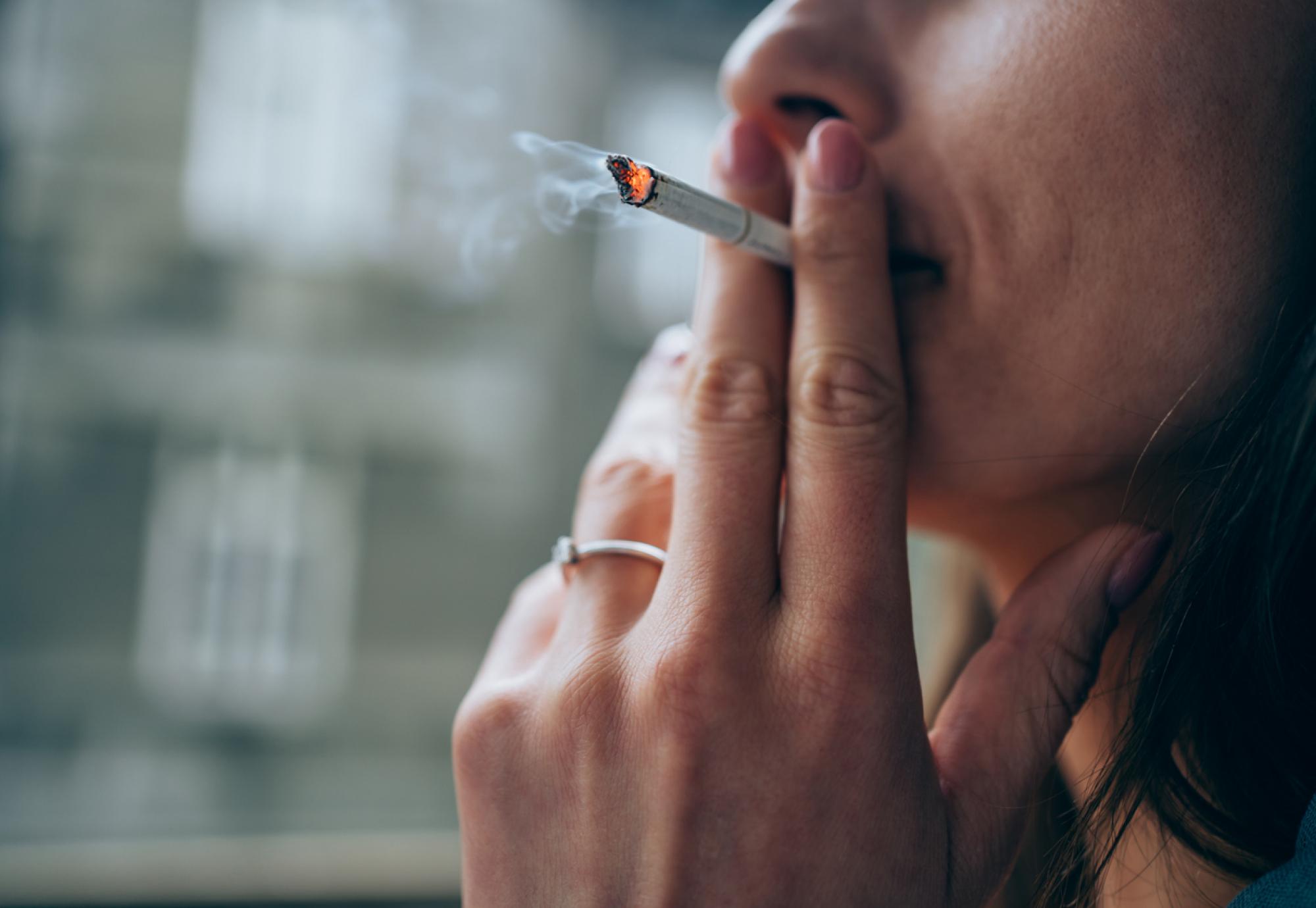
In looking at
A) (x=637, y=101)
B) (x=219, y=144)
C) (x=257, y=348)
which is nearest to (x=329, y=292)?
(x=257, y=348)

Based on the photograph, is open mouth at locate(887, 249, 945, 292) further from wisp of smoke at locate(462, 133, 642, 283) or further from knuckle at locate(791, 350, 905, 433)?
wisp of smoke at locate(462, 133, 642, 283)

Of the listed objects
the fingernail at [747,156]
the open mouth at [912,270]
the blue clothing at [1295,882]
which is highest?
the fingernail at [747,156]

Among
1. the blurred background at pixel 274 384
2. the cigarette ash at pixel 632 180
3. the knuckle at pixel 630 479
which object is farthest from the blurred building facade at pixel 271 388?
the cigarette ash at pixel 632 180

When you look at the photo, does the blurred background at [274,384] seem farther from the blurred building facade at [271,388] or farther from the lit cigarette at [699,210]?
the lit cigarette at [699,210]

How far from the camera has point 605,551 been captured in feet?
2.09

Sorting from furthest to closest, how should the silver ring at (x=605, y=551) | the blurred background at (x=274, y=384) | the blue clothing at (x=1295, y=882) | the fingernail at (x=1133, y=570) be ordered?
1. the blurred background at (x=274, y=384)
2. the silver ring at (x=605, y=551)
3. the fingernail at (x=1133, y=570)
4. the blue clothing at (x=1295, y=882)

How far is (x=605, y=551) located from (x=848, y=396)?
21 cm

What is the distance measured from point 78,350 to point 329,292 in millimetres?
1107

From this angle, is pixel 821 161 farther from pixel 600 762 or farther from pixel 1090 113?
pixel 600 762

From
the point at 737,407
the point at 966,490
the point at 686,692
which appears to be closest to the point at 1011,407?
the point at 966,490

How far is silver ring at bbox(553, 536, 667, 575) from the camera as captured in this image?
25.0 inches

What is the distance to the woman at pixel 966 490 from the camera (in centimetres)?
48

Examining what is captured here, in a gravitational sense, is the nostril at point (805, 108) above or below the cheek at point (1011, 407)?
above

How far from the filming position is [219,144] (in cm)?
392
